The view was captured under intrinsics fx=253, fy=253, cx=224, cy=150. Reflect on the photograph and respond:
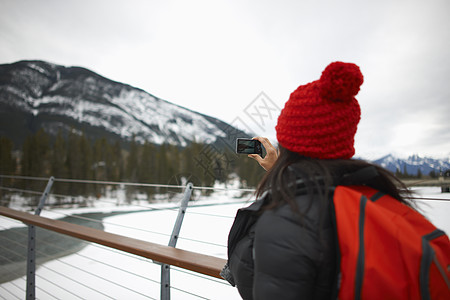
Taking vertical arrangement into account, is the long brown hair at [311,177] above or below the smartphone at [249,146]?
below

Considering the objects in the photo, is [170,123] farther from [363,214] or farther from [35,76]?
[363,214]

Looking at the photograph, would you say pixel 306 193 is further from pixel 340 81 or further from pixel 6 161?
pixel 6 161

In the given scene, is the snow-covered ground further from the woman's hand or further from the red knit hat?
the red knit hat

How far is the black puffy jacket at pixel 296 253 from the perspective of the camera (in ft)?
1.61

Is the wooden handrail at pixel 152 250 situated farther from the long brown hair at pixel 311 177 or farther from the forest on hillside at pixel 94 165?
the forest on hillside at pixel 94 165

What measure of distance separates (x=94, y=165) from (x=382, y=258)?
104ft

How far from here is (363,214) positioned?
478 millimetres

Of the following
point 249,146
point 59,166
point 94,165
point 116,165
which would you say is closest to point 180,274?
point 249,146

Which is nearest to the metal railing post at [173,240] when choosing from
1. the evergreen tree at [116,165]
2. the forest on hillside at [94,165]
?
the forest on hillside at [94,165]

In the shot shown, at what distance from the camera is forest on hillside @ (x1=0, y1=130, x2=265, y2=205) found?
80.0 ft

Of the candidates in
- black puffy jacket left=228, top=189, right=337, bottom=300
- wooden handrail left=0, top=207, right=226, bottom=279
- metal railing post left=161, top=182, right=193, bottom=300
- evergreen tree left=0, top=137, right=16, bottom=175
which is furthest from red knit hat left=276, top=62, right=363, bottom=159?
evergreen tree left=0, top=137, right=16, bottom=175

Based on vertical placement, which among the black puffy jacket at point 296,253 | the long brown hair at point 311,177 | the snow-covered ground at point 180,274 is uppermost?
the long brown hair at point 311,177

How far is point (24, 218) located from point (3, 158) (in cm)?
2846

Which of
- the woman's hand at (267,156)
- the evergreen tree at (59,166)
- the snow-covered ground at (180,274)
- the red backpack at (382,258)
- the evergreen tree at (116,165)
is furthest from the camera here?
the evergreen tree at (116,165)
